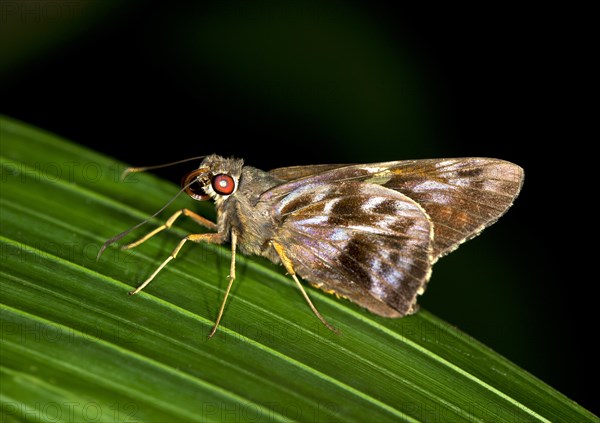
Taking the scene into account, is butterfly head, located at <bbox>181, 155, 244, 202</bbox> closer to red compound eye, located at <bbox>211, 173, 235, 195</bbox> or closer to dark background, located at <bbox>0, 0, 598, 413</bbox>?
red compound eye, located at <bbox>211, 173, 235, 195</bbox>

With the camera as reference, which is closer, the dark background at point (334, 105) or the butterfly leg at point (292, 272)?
the butterfly leg at point (292, 272)

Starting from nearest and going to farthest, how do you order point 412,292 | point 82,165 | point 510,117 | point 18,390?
point 18,390
point 412,292
point 82,165
point 510,117

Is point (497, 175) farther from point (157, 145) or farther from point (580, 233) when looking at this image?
point (157, 145)

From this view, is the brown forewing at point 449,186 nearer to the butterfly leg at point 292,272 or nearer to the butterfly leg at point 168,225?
the butterfly leg at point 292,272

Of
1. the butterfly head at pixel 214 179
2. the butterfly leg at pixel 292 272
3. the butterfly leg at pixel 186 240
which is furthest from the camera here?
the butterfly head at pixel 214 179

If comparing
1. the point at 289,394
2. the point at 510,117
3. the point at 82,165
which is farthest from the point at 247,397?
the point at 510,117

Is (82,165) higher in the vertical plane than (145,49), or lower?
lower

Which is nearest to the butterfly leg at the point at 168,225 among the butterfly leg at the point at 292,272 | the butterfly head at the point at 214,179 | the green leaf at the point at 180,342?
the green leaf at the point at 180,342

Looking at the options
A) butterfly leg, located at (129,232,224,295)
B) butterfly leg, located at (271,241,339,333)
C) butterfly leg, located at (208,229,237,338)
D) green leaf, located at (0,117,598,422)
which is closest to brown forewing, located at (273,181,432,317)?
butterfly leg, located at (271,241,339,333)
